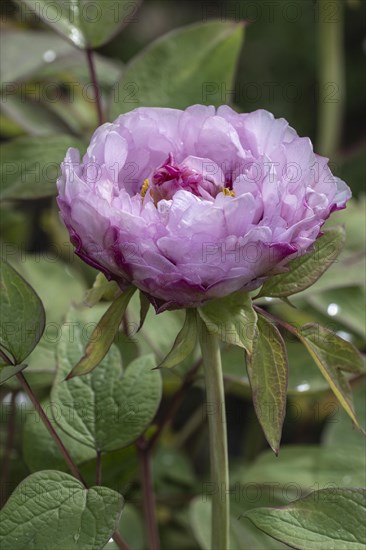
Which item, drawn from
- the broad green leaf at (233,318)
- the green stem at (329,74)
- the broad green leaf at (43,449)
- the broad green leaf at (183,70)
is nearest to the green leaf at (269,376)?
the broad green leaf at (233,318)

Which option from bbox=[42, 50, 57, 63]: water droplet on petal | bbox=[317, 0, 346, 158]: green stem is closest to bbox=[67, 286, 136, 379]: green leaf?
bbox=[42, 50, 57, 63]: water droplet on petal

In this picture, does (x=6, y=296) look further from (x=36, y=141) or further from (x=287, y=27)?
(x=287, y=27)

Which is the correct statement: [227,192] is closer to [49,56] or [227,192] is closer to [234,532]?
[234,532]

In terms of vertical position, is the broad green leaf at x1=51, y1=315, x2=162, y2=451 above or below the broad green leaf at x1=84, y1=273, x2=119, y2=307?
below

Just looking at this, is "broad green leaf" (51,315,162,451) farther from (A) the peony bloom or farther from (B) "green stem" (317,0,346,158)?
(B) "green stem" (317,0,346,158)

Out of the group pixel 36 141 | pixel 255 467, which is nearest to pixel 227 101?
pixel 36 141
